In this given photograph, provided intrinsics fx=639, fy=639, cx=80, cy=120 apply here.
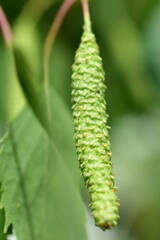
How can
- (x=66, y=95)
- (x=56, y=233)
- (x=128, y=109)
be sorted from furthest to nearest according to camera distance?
(x=128, y=109) < (x=66, y=95) < (x=56, y=233)

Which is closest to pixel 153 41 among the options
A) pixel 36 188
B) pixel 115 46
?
→ pixel 115 46

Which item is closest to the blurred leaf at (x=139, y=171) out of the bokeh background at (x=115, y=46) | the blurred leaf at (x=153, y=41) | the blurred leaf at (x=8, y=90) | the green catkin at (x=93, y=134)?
the bokeh background at (x=115, y=46)

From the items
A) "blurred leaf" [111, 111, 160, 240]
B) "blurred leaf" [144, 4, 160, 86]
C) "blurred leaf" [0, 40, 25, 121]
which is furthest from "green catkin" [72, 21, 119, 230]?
"blurred leaf" [111, 111, 160, 240]

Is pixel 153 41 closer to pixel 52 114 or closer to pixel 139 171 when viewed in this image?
pixel 139 171

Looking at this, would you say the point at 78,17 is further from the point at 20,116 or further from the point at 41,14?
the point at 20,116

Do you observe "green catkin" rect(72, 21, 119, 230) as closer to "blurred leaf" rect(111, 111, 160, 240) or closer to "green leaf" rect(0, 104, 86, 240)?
"green leaf" rect(0, 104, 86, 240)

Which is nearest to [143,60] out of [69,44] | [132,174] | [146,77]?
[146,77]
